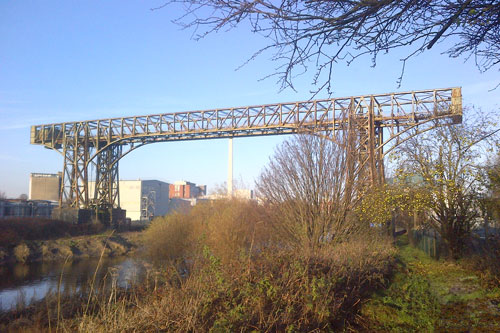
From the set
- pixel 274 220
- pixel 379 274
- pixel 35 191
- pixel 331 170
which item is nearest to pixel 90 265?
pixel 274 220

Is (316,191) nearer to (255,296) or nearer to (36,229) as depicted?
(255,296)

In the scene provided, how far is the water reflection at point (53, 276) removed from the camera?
17.4m

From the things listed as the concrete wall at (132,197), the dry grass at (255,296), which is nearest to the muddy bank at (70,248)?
the dry grass at (255,296)

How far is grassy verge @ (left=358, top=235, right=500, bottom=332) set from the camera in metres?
7.42

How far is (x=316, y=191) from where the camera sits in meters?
12.6

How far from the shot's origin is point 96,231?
3534 cm

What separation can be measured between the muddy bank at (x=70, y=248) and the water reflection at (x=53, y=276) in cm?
119

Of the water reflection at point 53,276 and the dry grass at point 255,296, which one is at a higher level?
the dry grass at point 255,296

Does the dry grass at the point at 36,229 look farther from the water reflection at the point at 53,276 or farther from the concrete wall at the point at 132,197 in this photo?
the concrete wall at the point at 132,197

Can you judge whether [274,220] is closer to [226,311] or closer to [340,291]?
[340,291]

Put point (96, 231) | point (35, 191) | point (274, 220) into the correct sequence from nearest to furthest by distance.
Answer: point (274, 220)
point (96, 231)
point (35, 191)

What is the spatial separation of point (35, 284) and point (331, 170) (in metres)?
15.6

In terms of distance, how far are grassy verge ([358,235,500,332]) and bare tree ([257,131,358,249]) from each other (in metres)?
2.41

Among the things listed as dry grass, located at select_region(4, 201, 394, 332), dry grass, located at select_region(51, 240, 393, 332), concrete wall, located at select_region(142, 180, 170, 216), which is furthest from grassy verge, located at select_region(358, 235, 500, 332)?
concrete wall, located at select_region(142, 180, 170, 216)
